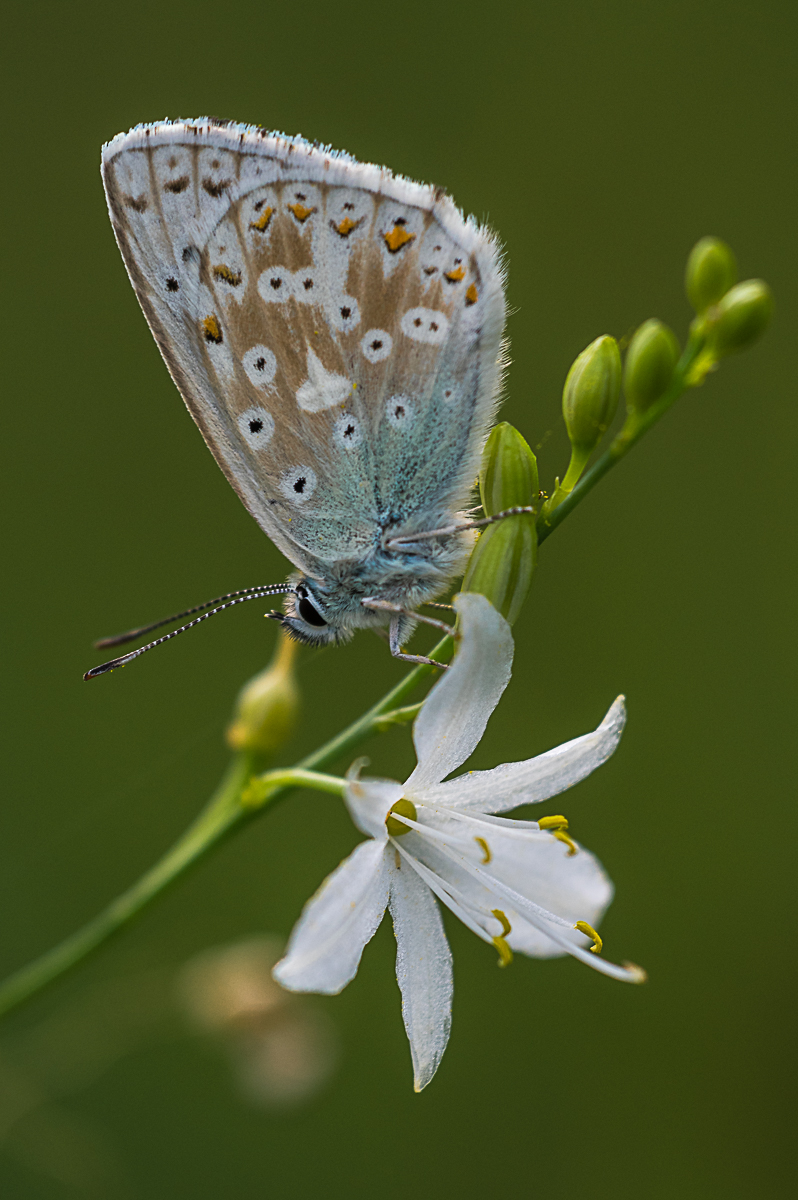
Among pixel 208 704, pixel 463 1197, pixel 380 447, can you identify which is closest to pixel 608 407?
pixel 380 447

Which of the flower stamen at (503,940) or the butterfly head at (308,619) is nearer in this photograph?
the flower stamen at (503,940)

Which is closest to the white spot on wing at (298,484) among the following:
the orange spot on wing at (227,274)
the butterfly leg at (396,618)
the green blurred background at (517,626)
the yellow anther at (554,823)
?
the butterfly leg at (396,618)

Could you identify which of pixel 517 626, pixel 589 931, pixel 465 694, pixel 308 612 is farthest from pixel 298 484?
pixel 517 626

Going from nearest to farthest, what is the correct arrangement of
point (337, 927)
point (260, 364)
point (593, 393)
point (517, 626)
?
1. point (337, 927)
2. point (593, 393)
3. point (260, 364)
4. point (517, 626)

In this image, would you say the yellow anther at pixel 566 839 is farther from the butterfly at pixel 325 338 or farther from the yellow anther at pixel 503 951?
the butterfly at pixel 325 338

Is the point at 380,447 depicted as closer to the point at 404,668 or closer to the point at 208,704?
the point at 404,668

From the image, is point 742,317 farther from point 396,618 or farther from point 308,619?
point 308,619
